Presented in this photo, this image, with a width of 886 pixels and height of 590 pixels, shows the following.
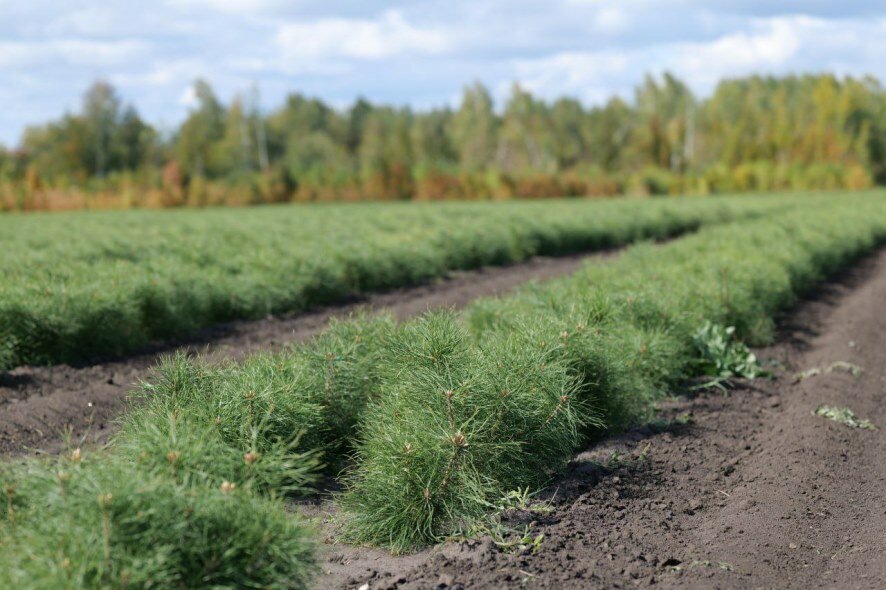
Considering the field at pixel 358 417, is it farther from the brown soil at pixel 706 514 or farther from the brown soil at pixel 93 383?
the brown soil at pixel 93 383

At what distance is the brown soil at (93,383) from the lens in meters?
6.02

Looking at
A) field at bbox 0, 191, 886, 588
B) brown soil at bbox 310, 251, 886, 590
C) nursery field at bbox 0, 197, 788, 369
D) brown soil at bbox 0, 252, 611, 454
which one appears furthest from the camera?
nursery field at bbox 0, 197, 788, 369

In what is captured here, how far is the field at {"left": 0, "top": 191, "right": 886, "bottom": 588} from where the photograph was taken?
9.21 ft

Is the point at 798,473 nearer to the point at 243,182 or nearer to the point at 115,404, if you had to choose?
the point at 115,404

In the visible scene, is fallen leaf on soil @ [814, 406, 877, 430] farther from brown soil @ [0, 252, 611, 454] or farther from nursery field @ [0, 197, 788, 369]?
nursery field @ [0, 197, 788, 369]

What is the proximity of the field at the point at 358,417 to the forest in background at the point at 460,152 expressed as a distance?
119 ft

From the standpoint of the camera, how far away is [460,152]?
82.8m

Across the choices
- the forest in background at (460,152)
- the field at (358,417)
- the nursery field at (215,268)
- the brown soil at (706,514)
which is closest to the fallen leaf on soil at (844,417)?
the brown soil at (706,514)

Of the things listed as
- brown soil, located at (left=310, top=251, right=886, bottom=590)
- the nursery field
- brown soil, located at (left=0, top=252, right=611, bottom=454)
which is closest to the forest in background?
the nursery field

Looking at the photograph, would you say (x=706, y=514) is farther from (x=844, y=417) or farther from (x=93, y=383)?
(x=93, y=383)

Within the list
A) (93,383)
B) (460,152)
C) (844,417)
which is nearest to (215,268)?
(93,383)

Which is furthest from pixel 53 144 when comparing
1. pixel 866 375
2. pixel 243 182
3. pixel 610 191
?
pixel 866 375

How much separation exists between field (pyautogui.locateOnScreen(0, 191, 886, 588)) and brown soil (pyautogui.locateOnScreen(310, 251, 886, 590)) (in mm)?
38

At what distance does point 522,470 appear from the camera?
4438 mm
